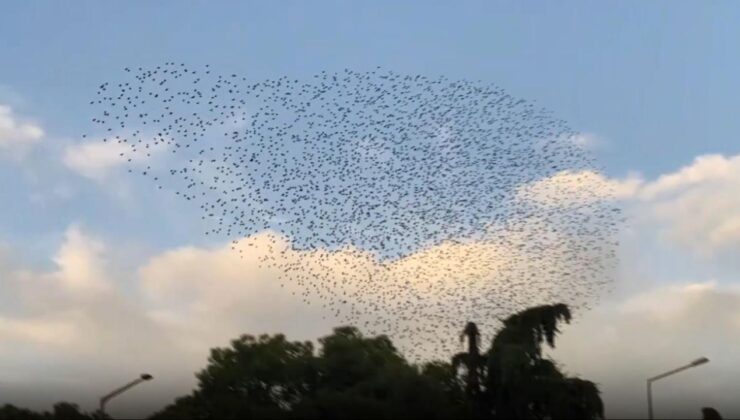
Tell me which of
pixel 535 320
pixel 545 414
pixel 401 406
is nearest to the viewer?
pixel 401 406

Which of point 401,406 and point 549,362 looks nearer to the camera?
point 401,406

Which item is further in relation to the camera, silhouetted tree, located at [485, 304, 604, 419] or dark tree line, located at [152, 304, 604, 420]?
silhouetted tree, located at [485, 304, 604, 419]

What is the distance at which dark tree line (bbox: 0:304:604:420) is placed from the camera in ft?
174

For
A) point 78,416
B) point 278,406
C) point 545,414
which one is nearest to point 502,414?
point 545,414

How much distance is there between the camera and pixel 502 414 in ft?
187

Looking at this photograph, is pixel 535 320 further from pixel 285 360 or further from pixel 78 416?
pixel 78 416

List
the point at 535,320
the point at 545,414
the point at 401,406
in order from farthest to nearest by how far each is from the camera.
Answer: the point at 535,320
the point at 545,414
the point at 401,406

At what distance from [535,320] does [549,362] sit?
2.98m

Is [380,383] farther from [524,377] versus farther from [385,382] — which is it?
[524,377]

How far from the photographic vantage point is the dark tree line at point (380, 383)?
2085 inches

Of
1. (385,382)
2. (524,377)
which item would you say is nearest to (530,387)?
(524,377)

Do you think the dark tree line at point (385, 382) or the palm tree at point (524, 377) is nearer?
the dark tree line at point (385, 382)

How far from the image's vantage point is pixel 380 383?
177 ft

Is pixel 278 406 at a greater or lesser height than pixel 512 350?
lesser
